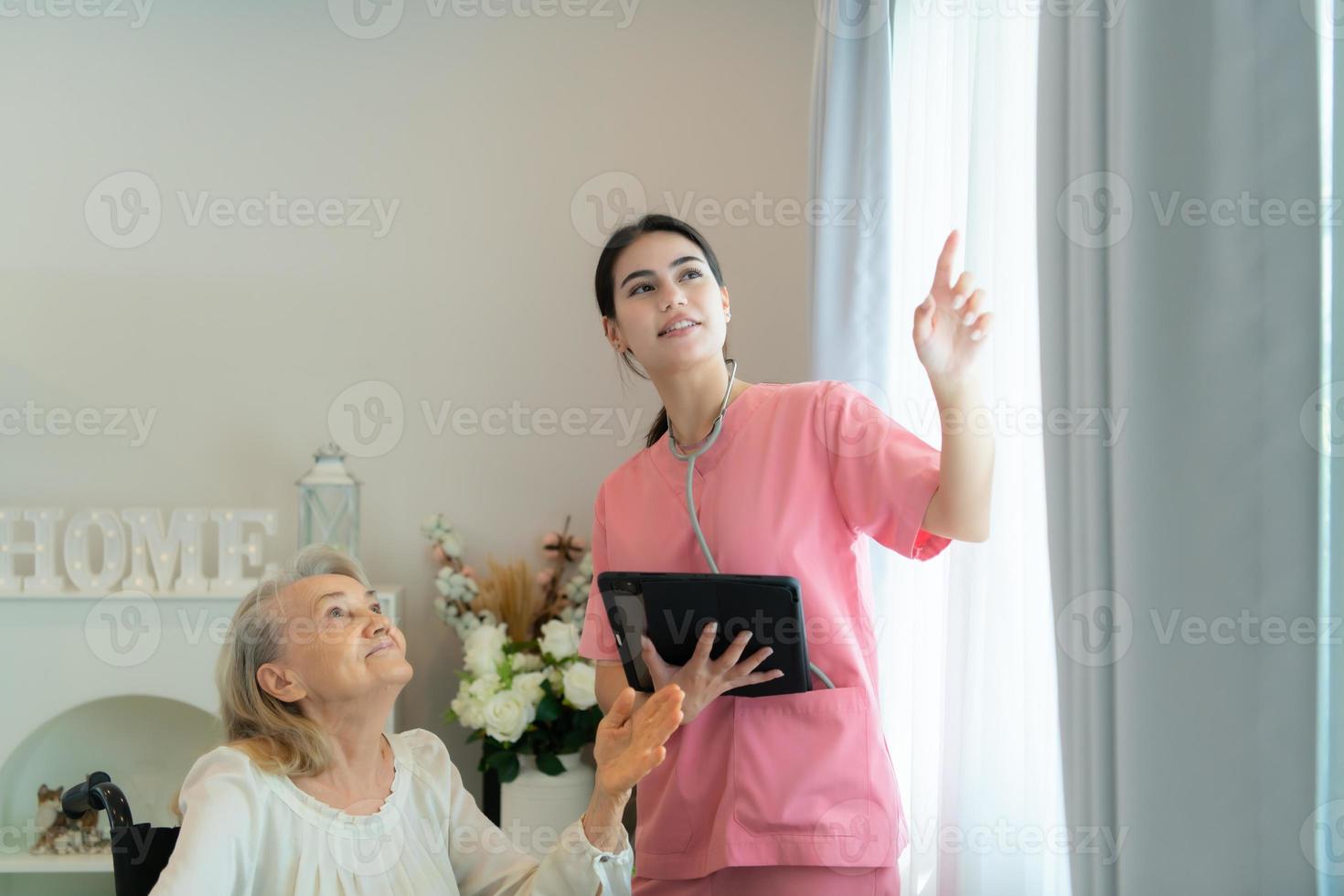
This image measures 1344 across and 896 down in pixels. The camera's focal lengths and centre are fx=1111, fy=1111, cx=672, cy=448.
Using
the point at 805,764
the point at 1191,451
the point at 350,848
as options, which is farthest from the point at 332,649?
the point at 1191,451

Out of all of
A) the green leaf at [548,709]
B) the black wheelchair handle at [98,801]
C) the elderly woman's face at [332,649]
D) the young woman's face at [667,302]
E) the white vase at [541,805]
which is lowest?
the white vase at [541,805]

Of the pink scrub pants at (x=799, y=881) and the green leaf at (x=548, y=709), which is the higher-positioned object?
the pink scrub pants at (x=799, y=881)

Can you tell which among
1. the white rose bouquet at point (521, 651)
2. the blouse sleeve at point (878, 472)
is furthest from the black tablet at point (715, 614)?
the white rose bouquet at point (521, 651)

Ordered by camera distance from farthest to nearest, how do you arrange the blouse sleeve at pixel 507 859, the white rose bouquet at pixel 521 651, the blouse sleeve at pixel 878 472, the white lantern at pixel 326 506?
the white lantern at pixel 326 506 → the white rose bouquet at pixel 521 651 → the blouse sleeve at pixel 507 859 → the blouse sleeve at pixel 878 472

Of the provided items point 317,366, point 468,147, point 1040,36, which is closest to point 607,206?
point 468,147

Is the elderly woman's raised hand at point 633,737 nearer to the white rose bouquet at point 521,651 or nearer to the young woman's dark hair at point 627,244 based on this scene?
the young woman's dark hair at point 627,244

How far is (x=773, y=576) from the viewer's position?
1290mm

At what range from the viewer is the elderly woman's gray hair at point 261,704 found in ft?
4.83

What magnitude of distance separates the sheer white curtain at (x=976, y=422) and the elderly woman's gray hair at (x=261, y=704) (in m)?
0.94

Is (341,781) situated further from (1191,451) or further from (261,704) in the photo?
(1191,451)

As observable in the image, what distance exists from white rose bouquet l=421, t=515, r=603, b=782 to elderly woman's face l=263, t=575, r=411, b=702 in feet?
3.48

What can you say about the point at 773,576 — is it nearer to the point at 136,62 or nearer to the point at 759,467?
the point at 759,467

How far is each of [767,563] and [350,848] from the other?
2.15 feet

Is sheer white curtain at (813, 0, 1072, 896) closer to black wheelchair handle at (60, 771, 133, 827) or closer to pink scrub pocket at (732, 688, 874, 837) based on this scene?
pink scrub pocket at (732, 688, 874, 837)
